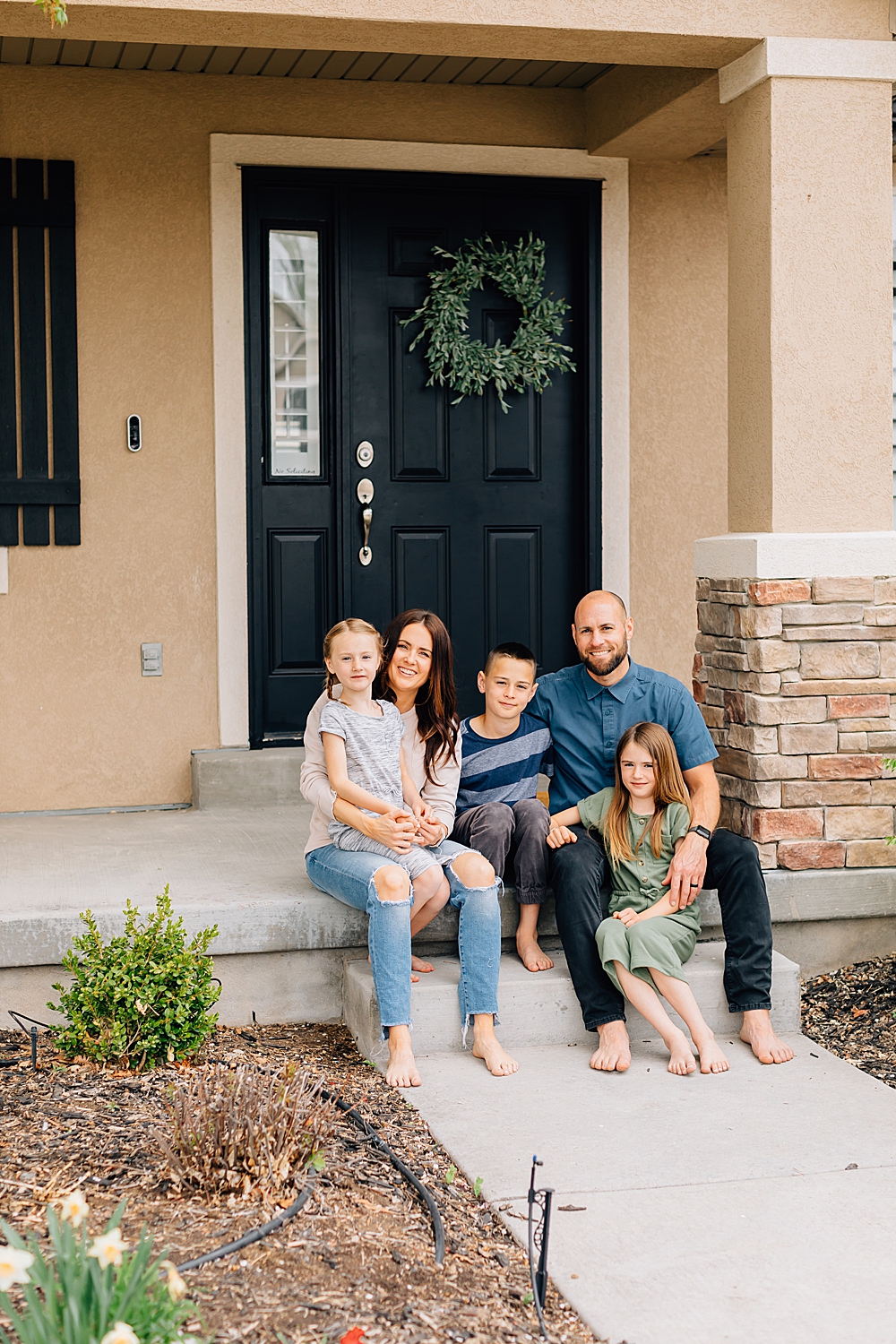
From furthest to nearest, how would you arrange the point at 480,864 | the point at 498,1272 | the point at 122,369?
the point at 122,369 < the point at 480,864 < the point at 498,1272

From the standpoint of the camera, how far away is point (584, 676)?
411 centimetres

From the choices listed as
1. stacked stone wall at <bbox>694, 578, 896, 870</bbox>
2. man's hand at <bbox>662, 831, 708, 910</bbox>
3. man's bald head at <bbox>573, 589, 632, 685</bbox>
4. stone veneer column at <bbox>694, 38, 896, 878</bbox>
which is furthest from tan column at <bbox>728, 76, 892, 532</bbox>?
man's hand at <bbox>662, 831, 708, 910</bbox>

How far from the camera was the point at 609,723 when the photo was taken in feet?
13.3

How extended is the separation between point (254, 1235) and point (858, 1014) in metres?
2.23

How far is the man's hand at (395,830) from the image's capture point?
3660 mm

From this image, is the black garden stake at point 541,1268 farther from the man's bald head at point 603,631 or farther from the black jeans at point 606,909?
the man's bald head at point 603,631

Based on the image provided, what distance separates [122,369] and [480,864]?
2694mm

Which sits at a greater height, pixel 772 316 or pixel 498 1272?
pixel 772 316

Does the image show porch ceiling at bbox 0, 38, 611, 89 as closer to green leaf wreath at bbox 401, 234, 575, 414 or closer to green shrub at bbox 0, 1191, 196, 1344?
green leaf wreath at bbox 401, 234, 575, 414

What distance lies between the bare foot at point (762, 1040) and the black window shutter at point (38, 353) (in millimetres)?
3095

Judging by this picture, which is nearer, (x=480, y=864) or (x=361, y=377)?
(x=480, y=864)

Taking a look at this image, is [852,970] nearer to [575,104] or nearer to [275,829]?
[275,829]

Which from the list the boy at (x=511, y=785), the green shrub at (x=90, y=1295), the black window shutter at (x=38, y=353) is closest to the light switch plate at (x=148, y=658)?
the black window shutter at (x=38, y=353)

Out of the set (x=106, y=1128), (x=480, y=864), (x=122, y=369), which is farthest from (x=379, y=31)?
(x=106, y=1128)
